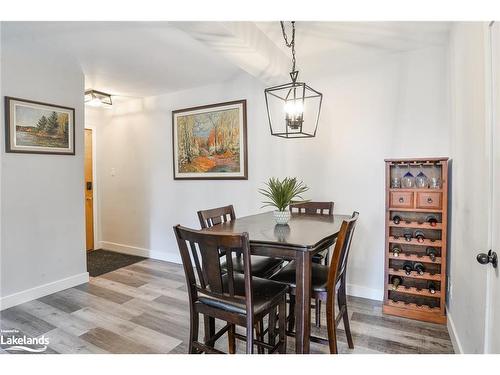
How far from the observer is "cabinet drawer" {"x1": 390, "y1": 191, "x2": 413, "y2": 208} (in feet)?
8.14

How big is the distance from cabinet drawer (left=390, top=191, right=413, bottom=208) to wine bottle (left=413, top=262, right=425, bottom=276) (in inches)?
20.7

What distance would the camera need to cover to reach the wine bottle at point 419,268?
8.14 ft

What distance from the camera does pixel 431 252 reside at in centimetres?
249

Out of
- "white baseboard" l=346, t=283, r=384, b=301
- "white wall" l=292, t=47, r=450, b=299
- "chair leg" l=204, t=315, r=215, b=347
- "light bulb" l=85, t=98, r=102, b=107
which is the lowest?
"white baseboard" l=346, t=283, r=384, b=301

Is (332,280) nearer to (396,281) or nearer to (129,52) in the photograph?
(396,281)

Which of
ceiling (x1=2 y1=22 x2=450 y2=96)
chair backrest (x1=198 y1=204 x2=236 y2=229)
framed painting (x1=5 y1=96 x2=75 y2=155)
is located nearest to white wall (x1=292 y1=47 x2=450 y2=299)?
ceiling (x1=2 y1=22 x2=450 y2=96)

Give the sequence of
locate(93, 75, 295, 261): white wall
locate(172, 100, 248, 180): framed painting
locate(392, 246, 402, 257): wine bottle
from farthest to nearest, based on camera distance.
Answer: locate(172, 100, 248, 180): framed painting, locate(93, 75, 295, 261): white wall, locate(392, 246, 402, 257): wine bottle

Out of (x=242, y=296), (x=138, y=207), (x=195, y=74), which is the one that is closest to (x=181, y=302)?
(x=242, y=296)

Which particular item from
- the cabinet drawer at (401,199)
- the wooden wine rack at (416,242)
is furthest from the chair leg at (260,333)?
the cabinet drawer at (401,199)

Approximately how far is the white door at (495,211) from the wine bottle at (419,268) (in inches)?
46.7

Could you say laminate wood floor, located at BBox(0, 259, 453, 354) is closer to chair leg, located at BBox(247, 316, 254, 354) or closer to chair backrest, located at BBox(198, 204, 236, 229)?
chair leg, located at BBox(247, 316, 254, 354)

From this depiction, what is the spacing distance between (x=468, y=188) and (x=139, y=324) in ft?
8.44

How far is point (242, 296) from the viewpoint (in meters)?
1.51
